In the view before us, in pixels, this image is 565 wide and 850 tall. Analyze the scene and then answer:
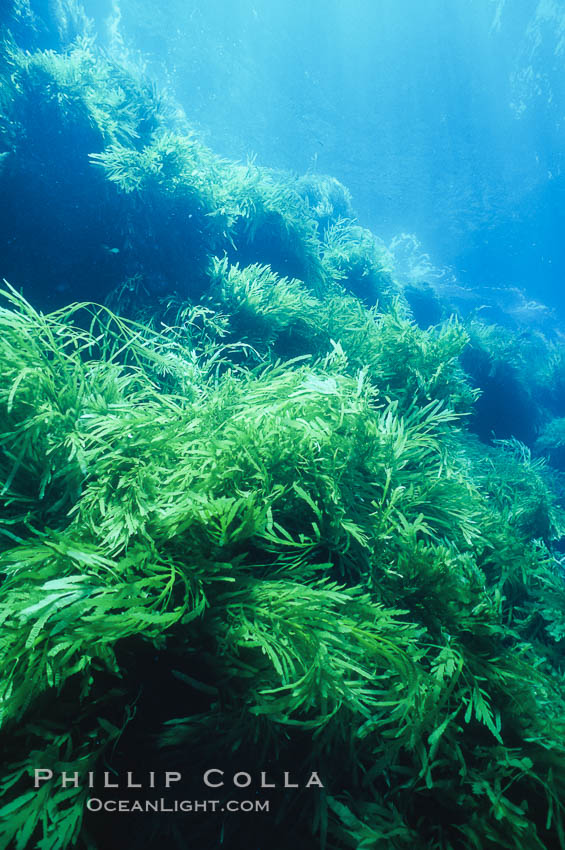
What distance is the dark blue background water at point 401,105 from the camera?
19.2m

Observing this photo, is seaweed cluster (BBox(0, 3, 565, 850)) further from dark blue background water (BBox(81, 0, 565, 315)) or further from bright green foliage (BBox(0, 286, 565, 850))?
dark blue background water (BBox(81, 0, 565, 315))

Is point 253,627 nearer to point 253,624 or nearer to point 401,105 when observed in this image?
point 253,624

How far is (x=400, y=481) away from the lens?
1913 millimetres

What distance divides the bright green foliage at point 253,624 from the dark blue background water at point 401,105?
2418cm

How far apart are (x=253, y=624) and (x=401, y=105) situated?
32.4 meters

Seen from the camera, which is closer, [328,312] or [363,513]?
[363,513]

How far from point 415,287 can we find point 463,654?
36.6 feet

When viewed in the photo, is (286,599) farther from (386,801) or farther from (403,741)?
(386,801)

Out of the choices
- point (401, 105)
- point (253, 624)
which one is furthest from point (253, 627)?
point (401, 105)

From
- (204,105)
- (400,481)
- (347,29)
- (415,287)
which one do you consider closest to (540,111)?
(347,29)

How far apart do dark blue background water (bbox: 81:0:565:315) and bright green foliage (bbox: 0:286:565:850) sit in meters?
24.2

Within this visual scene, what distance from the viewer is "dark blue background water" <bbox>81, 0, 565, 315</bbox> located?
1917cm

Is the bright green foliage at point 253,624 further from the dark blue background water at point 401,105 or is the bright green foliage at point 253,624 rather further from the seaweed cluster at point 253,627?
the dark blue background water at point 401,105

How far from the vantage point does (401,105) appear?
23.0m
